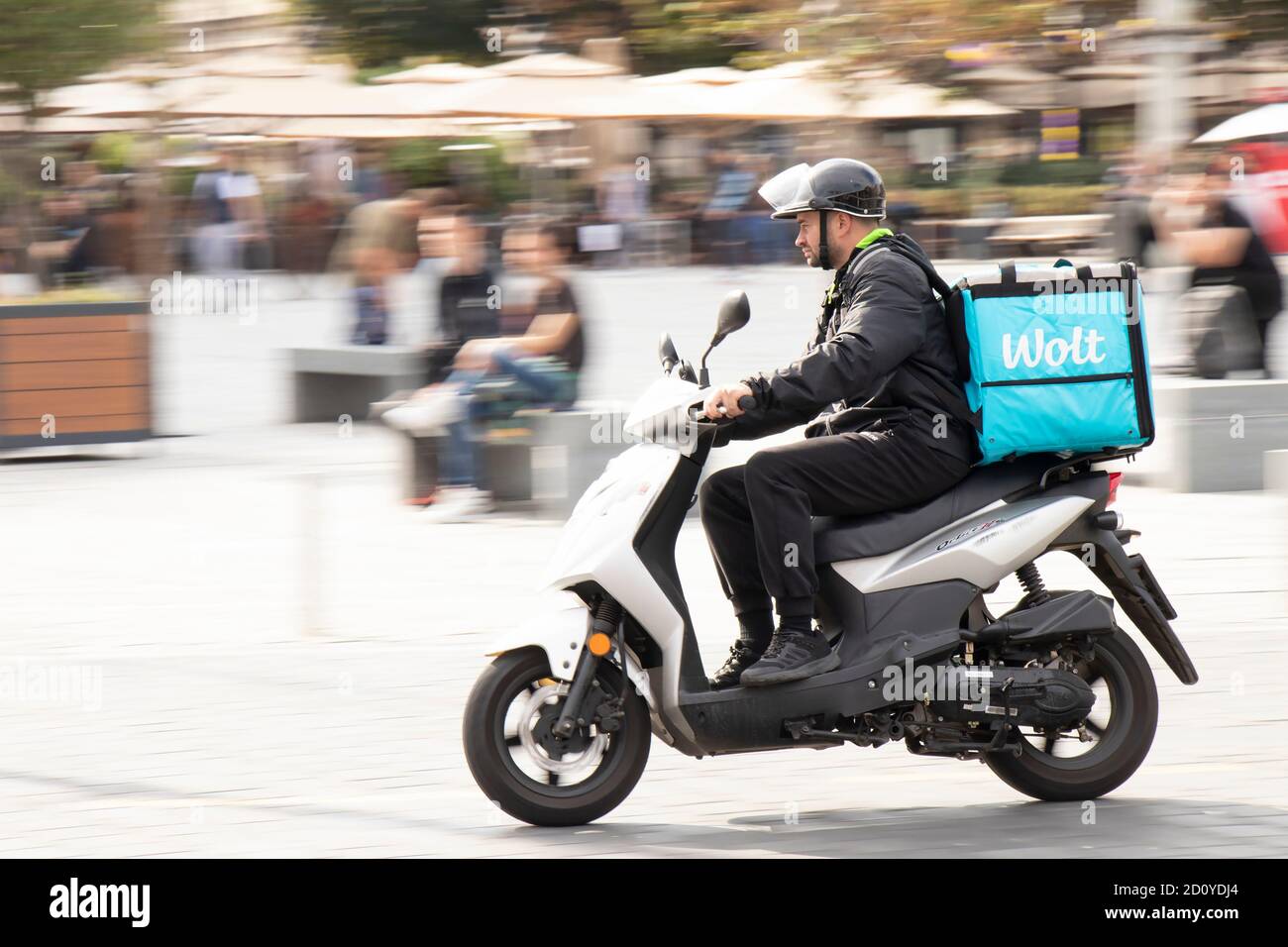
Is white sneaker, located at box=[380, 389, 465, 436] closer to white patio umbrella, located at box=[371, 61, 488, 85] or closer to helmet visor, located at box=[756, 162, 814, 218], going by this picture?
helmet visor, located at box=[756, 162, 814, 218]

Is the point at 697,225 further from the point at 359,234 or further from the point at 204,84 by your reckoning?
the point at 359,234

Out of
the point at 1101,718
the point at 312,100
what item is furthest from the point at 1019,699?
the point at 312,100

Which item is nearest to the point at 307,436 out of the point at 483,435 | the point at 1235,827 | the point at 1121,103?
the point at 483,435

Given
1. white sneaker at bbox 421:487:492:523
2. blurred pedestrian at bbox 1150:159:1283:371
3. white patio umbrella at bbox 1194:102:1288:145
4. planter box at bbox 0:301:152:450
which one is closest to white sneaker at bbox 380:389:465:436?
white sneaker at bbox 421:487:492:523

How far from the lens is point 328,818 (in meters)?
5.09

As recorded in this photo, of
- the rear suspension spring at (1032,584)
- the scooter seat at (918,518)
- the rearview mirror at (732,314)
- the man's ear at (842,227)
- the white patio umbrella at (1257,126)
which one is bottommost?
the rear suspension spring at (1032,584)

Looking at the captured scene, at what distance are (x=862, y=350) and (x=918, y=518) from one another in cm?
50

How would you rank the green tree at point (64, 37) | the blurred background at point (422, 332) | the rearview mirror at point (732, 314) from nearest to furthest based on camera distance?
the rearview mirror at point (732, 314) < the blurred background at point (422, 332) < the green tree at point (64, 37)

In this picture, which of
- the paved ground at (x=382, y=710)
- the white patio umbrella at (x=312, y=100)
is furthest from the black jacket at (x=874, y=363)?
the white patio umbrella at (x=312, y=100)

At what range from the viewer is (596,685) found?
4.96 meters

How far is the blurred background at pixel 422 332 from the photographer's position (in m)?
6.22

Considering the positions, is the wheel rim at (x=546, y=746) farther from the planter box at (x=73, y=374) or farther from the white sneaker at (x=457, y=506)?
the planter box at (x=73, y=374)

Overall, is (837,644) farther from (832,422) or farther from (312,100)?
(312,100)

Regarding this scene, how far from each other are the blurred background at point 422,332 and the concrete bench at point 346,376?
34 mm
